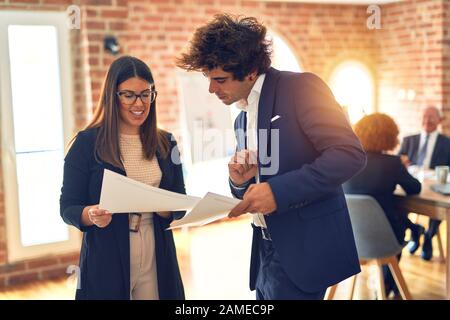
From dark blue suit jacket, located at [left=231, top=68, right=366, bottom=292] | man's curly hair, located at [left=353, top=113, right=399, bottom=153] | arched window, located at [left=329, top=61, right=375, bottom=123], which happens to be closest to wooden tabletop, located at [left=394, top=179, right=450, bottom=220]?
man's curly hair, located at [left=353, top=113, right=399, bottom=153]

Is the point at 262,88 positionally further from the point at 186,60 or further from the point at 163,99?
the point at 163,99

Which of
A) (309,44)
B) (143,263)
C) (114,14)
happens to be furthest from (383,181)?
(309,44)

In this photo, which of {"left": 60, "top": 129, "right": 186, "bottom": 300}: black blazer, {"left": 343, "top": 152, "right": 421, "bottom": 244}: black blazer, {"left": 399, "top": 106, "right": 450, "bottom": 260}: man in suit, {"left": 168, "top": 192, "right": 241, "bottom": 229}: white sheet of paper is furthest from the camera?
{"left": 399, "top": 106, "right": 450, "bottom": 260}: man in suit

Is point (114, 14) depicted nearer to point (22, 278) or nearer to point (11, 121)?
point (11, 121)

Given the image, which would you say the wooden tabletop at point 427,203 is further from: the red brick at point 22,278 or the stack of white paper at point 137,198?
the red brick at point 22,278

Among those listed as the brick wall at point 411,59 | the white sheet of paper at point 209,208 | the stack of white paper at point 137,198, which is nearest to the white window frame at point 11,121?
the stack of white paper at point 137,198

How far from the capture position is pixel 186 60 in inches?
59.0

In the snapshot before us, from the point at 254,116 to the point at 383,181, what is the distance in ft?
5.86

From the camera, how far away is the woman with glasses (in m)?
1.68

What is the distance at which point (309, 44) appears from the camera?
5.95 meters

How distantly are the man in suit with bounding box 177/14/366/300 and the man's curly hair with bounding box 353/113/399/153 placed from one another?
171 centimetres

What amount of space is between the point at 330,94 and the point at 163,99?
12.7 feet

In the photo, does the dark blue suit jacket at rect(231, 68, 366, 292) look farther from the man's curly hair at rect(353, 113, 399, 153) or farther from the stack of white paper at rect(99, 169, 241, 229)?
the man's curly hair at rect(353, 113, 399, 153)

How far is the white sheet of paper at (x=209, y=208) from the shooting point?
133 centimetres
